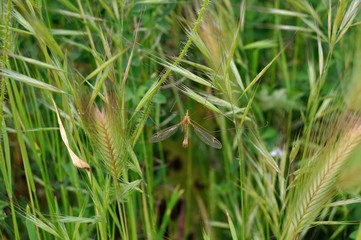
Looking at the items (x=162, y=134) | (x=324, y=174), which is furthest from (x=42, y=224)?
(x=324, y=174)

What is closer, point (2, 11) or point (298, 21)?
point (2, 11)

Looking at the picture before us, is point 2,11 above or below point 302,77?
above

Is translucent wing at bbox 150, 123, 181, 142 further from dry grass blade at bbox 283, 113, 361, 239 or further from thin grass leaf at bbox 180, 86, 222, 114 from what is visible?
dry grass blade at bbox 283, 113, 361, 239

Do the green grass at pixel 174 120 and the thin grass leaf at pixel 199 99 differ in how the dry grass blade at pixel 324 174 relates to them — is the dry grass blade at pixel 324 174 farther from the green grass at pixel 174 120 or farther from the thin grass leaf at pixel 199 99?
the thin grass leaf at pixel 199 99

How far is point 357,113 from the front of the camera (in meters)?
1.21

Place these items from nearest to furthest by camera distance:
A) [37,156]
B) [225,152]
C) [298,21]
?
1. [37,156]
2. [225,152]
3. [298,21]

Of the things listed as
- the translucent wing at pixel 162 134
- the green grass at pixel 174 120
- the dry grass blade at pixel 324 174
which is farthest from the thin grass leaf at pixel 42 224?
the dry grass blade at pixel 324 174

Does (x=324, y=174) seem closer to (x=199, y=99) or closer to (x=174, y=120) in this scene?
(x=199, y=99)

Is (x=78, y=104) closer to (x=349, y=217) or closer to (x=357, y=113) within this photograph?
(x=357, y=113)

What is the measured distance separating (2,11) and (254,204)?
81cm

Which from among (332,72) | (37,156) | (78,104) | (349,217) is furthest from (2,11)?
(332,72)

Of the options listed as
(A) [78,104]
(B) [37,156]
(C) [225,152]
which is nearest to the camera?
(A) [78,104]

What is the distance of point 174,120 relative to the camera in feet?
6.60

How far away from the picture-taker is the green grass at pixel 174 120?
1206 mm
